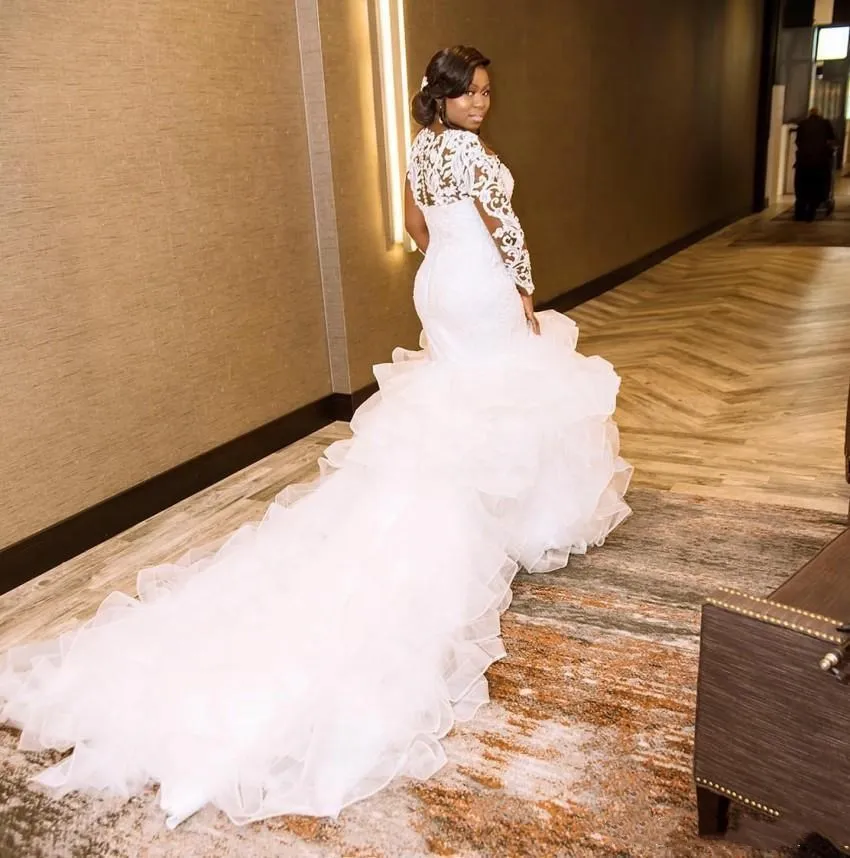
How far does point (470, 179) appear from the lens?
2750 mm

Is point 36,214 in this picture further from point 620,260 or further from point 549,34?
point 620,260

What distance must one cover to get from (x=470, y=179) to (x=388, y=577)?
1.27 metres

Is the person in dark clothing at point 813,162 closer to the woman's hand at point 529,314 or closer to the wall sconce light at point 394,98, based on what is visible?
the wall sconce light at point 394,98

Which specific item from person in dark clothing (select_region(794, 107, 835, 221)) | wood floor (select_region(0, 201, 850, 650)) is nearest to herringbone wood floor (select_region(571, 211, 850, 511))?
wood floor (select_region(0, 201, 850, 650))

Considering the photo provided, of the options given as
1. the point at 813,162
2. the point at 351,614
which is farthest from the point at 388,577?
the point at 813,162

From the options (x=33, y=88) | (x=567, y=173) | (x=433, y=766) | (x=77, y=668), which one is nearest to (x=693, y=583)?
(x=433, y=766)

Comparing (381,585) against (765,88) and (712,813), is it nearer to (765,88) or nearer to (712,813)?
(712,813)

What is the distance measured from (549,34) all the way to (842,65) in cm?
1087

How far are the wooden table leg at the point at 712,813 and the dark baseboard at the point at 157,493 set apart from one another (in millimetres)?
2338

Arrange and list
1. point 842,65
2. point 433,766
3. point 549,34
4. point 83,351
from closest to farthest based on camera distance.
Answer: point 433,766 < point 83,351 < point 549,34 < point 842,65

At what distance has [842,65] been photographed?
47.7 ft

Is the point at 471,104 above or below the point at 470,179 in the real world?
above

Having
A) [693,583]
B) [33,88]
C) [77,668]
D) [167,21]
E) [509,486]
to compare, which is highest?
[167,21]

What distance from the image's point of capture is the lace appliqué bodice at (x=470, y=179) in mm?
2727
